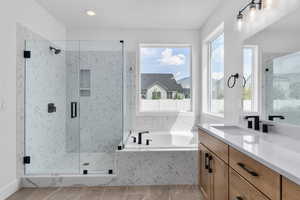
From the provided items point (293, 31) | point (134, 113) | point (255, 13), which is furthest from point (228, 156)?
point (134, 113)

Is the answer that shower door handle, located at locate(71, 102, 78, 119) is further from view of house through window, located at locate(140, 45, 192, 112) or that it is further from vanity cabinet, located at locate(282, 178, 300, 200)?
vanity cabinet, located at locate(282, 178, 300, 200)

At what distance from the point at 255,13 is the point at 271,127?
3.86 feet

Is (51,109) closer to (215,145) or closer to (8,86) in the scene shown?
(8,86)

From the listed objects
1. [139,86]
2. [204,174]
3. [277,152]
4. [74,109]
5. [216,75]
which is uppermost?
[216,75]

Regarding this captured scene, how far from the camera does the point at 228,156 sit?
162 centimetres

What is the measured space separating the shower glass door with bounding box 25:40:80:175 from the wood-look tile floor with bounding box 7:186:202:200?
0.98 ft

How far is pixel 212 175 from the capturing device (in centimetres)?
202

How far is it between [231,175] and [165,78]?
3002mm

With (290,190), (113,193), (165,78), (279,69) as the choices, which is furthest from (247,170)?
(165,78)

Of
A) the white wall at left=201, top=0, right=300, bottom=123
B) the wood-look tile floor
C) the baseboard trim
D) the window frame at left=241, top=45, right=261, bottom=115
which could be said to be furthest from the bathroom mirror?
the baseboard trim

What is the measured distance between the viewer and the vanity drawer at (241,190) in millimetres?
1219

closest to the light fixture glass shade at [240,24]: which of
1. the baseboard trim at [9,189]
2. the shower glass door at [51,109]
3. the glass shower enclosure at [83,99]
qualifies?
the glass shower enclosure at [83,99]

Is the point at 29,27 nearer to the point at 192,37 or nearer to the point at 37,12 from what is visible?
the point at 37,12

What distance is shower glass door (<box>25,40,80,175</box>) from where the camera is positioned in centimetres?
301
